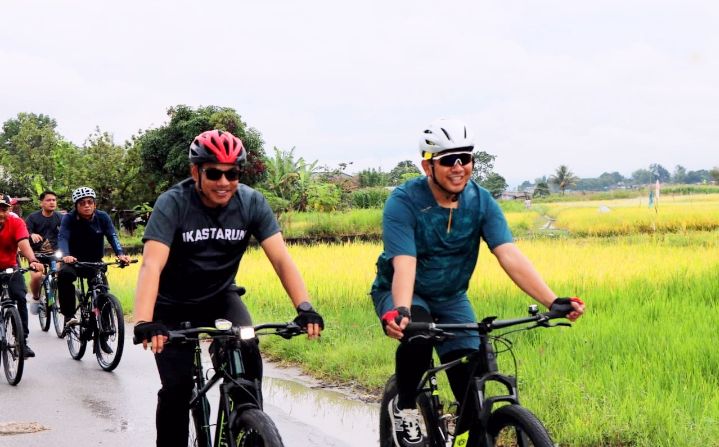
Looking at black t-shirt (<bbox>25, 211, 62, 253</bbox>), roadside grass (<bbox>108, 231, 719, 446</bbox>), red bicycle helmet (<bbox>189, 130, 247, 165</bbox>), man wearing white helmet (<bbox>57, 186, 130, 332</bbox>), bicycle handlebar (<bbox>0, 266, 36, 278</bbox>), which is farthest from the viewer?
black t-shirt (<bbox>25, 211, 62, 253</bbox>)

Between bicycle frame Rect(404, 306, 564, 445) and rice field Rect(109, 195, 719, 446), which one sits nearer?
bicycle frame Rect(404, 306, 564, 445)

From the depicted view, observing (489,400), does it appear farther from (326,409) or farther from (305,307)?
(326,409)

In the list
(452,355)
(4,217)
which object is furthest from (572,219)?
(452,355)

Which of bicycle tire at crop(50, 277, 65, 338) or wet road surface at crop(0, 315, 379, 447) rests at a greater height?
bicycle tire at crop(50, 277, 65, 338)

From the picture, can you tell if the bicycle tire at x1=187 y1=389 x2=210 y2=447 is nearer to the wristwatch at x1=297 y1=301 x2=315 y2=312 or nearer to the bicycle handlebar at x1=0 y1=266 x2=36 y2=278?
the wristwatch at x1=297 y1=301 x2=315 y2=312

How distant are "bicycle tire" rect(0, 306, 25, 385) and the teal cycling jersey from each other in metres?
4.68

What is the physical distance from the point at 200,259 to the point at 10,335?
4.70m

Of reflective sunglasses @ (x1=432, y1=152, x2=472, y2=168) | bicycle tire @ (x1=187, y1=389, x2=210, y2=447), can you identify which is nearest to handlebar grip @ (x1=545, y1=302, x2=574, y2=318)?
reflective sunglasses @ (x1=432, y1=152, x2=472, y2=168)

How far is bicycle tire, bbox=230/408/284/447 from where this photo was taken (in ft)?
10.3

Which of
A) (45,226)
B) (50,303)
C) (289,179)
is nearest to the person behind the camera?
(50,303)

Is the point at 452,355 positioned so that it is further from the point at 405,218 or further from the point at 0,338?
the point at 0,338

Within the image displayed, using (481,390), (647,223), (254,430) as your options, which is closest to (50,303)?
(254,430)

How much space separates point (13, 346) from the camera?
7.55 m

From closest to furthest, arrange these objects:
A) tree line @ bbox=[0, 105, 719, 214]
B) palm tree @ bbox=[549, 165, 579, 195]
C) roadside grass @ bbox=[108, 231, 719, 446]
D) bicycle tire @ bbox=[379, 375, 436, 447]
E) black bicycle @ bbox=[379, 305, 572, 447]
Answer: black bicycle @ bbox=[379, 305, 572, 447], bicycle tire @ bbox=[379, 375, 436, 447], roadside grass @ bbox=[108, 231, 719, 446], tree line @ bbox=[0, 105, 719, 214], palm tree @ bbox=[549, 165, 579, 195]
